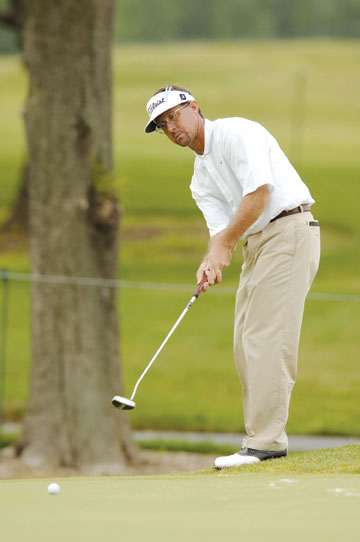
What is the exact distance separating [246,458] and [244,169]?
1348 millimetres

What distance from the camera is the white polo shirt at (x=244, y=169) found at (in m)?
4.85

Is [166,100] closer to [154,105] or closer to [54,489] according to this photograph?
[154,105]

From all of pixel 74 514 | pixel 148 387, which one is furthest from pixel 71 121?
pixel 74 514

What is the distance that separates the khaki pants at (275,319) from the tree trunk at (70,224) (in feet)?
11.1

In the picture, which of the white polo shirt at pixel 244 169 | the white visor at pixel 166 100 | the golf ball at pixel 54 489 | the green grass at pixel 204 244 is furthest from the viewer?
the green grass at pixel 204 244

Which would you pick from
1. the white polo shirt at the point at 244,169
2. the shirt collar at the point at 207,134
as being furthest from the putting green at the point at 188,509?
the shirt collar at the point at 207,134

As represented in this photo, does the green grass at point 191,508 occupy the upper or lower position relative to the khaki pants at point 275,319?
lower

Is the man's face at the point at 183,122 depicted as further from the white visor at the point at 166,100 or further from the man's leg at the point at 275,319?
the man's leg at the point at 275,319

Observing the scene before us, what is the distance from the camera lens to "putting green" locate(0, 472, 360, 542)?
10.9 feet

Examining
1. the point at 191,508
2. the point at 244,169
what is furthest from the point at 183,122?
the point at 191,508

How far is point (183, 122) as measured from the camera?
16.5 feet

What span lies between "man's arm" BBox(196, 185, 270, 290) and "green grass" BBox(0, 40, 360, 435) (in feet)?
10.9

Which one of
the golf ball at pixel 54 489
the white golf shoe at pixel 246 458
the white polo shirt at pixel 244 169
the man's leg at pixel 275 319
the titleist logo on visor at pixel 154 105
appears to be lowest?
the white golf shoe at pixel 246 458

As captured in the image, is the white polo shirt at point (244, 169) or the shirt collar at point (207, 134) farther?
the shirt collar at point (207, 134)
